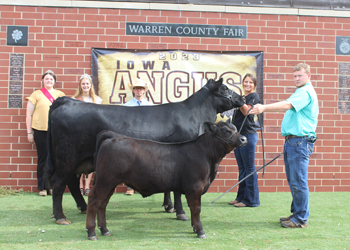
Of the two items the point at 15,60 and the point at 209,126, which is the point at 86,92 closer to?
the point at 15,60

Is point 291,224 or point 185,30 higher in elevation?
point 185,30

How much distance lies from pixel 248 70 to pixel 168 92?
1626 millimetres

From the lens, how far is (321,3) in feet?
21.4

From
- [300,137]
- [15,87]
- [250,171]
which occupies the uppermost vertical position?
[15,87]

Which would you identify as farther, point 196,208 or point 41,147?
point 41,147

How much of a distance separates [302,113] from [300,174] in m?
0.75

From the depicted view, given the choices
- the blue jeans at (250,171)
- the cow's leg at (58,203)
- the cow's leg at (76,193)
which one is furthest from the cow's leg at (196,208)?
the cow's leg at (76,193)

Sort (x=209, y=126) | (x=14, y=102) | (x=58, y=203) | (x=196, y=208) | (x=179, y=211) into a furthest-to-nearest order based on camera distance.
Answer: (x=14, y=102) < (x=179, y=211) < (x=58, y=203) < (x=209, y=126) < (x=196, y=208)

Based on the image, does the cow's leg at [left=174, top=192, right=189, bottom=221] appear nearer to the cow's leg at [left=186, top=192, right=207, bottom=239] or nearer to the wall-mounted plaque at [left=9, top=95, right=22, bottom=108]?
the cow's leg at [left=186, top=192, right=207, bottom=239]

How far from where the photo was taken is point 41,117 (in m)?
5.73

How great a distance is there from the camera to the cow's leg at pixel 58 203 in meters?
4.12

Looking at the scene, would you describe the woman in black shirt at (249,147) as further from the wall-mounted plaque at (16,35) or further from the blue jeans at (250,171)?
the wall-mounted plaque at (16,35)

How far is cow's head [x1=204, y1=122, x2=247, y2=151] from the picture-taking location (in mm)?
3584

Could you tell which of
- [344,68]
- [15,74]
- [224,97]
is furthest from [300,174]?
[15,74]
